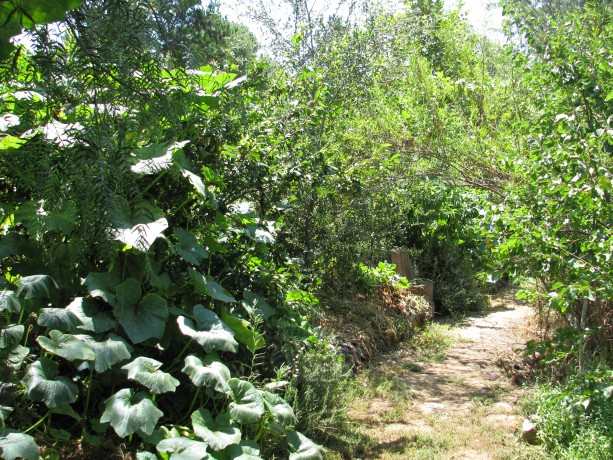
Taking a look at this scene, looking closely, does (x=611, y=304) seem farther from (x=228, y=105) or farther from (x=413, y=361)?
(x=228, y=105)

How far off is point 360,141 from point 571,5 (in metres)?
2.53

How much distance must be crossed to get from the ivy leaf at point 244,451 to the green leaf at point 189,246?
1.11 m

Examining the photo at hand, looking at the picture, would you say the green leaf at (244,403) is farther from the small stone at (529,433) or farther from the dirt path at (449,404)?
the small stone at (529,433)

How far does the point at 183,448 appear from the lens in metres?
2.83

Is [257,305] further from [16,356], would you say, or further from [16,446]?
[16,446]

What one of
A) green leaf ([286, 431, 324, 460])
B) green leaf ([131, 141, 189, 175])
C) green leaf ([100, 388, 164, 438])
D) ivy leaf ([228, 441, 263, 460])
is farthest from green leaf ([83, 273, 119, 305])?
green leaf ([286, 431, 324, 460])

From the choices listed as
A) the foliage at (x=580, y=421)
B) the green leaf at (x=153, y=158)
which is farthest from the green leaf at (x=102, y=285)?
the foliage at (x=580, y=421)

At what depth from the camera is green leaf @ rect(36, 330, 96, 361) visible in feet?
9.52

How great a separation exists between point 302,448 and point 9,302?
1.69 meters

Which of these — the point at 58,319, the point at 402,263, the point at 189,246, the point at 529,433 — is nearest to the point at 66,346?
the point at 58,319

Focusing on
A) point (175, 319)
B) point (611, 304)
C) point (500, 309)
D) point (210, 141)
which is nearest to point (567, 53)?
point (611, 304)

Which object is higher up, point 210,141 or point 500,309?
point 210,141

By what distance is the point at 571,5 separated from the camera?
6.25m

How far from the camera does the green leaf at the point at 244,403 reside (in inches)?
123
